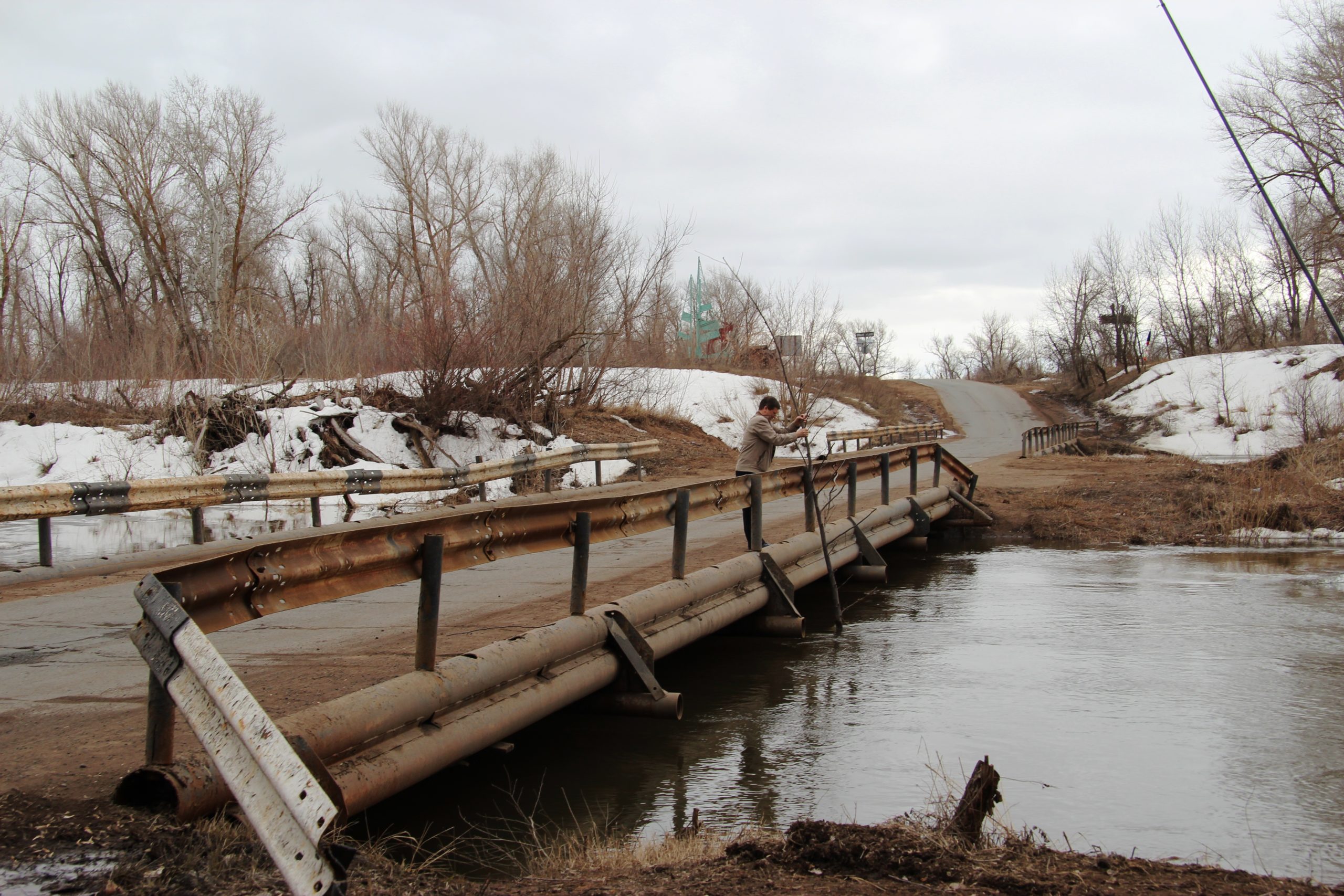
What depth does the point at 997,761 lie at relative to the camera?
6129mm

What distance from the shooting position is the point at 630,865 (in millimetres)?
4234

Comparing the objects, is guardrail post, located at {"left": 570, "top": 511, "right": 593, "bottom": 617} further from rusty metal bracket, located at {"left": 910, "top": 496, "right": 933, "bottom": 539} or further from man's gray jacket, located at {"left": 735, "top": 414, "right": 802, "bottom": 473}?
rusty metal bracket, located at {"left": 910, "top": 496, "right": 933, "bottom": 539}

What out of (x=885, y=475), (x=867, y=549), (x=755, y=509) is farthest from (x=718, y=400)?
(x=755, y=509)

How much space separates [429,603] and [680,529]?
324 cm

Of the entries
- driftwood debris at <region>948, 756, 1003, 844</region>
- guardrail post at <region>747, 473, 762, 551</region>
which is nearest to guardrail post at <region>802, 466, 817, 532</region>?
guardrail post at <region>747, 473, 762, 551</region>

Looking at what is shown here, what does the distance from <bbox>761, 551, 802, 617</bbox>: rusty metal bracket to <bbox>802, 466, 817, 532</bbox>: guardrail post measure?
1.17 meters

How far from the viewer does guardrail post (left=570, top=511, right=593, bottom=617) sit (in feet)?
20.9

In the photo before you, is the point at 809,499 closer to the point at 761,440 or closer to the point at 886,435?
the point at 761,440

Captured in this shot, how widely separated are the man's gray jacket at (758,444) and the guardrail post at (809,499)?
1.33ft

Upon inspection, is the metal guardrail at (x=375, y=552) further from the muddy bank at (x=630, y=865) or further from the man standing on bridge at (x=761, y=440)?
the man standing on bridge at (x=761, y=440)

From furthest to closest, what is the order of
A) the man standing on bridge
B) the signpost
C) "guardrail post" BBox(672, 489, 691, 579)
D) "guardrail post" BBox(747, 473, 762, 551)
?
the signpost → the man standing on bridge → "guardrail post" BBox(747, 473, 762, 551) → "guardrail post" BBox(672, 489, 691, 579)

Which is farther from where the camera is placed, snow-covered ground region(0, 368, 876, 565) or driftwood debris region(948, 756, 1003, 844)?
snow-covered ground region(0, 368, 876, 565)

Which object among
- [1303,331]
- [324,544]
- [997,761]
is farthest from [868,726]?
[1303,331]

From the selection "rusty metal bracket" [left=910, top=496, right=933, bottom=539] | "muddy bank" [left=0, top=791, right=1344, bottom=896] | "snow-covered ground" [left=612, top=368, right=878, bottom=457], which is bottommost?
"muddy bank" [left=0, top=791, right=1344, bottom=896]
